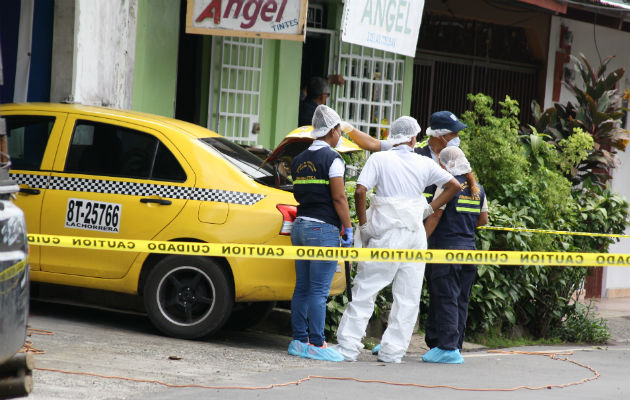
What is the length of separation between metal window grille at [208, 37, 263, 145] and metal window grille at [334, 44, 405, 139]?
4.01 ft

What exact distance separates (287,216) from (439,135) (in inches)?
59.4

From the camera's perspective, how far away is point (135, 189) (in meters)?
7.81

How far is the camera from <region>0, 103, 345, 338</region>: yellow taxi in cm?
770

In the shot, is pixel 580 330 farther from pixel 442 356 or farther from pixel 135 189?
pixel 135 189

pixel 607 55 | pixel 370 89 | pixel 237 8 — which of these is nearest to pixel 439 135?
pixel 237 8

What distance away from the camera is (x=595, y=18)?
14336 mm

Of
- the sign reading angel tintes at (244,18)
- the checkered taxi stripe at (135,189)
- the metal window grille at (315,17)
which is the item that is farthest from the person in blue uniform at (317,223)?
the metal window grille at (315,17)

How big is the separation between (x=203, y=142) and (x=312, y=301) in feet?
5.02

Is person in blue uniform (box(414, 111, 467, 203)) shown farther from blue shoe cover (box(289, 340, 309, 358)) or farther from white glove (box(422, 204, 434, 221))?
blue shoe cover (box(289, 340, 309, 358))

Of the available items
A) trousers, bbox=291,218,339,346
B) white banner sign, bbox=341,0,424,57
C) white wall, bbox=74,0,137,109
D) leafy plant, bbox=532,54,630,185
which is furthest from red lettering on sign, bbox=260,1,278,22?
leafy plant, bbox=532,54,630,185

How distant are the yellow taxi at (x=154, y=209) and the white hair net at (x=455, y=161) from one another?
123 cm

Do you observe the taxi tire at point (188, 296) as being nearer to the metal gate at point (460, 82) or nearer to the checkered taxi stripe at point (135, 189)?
the checkered taxi stripe at point (135, 189)

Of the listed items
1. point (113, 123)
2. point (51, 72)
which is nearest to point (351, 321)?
point (113, 123)

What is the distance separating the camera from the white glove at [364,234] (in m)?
7.87
